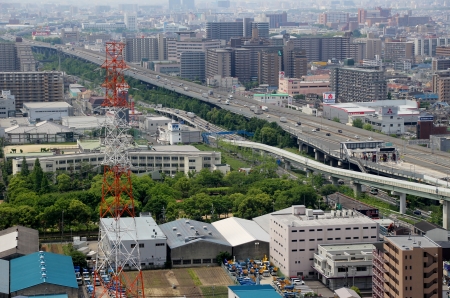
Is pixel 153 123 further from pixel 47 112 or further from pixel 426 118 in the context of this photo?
pixel 426 118

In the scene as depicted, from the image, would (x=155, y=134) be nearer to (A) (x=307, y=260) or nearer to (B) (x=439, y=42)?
(A) (x=307, y=260)

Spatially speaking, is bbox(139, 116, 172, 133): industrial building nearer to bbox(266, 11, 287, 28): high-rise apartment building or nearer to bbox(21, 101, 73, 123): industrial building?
bbox(21, 101, 73, 123): industrial building

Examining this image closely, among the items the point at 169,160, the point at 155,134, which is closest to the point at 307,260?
the point at 169,160

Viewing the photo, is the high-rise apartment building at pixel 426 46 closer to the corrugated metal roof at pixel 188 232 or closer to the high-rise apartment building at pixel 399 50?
the high-rise apartment building at pixel 399 50

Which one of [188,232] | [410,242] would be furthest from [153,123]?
[410,242]

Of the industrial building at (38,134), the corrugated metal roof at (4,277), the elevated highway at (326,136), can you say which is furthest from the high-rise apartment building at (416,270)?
the industrial building at (38,134)

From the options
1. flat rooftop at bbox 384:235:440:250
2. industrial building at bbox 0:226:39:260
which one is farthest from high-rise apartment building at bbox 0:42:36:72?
flat rooftop at bbox 384:235:440:250
